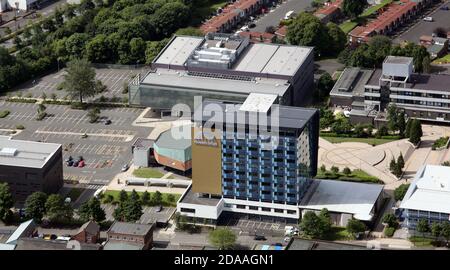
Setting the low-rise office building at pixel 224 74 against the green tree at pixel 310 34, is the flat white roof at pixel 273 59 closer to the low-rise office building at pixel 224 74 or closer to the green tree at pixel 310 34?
the low-rise office building at pixel 224 74

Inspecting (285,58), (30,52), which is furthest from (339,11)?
(30,52)

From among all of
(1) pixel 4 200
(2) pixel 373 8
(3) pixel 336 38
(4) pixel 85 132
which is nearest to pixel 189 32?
(3) pixel 336 38

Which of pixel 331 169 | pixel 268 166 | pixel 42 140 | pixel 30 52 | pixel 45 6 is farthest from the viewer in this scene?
pixel 45 6

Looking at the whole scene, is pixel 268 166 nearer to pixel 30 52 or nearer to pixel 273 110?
pixel 273 110

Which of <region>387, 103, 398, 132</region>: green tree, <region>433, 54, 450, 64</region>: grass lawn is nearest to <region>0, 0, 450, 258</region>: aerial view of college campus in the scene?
<region>387, 103, 398, 132</region>: green tree

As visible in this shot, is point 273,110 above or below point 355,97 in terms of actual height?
above

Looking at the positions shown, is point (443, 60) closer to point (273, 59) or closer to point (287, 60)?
point (287, 60)

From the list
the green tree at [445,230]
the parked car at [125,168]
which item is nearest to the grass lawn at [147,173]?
the parked car at [125,168]

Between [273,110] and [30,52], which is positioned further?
[30,52]
